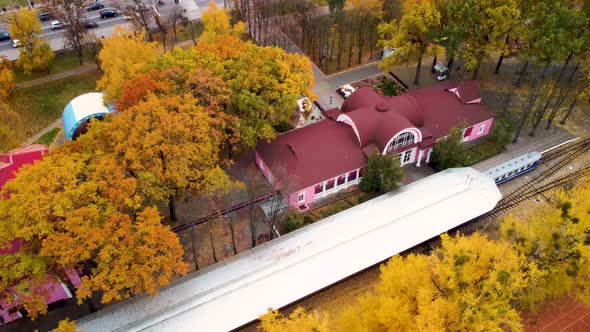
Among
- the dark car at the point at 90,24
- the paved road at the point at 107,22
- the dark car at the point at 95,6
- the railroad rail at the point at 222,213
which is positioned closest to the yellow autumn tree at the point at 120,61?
the railroad rail at the point at 222,213

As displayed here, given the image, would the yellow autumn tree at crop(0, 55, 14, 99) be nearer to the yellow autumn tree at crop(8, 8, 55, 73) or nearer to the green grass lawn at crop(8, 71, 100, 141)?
the green grass lawn at crop(8, 71, 100, 141)

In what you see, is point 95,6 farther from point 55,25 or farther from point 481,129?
point 481,129

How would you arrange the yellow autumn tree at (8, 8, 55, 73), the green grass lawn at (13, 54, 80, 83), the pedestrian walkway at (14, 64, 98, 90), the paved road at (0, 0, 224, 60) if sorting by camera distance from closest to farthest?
the yellow autumn tree at (8, 8, 55, 73), the pedestrian walkway at (14, 64, 98, 90), the green grass lawn at (13, 54, 80, 83), the paved road at (0, 0, 224, 60)

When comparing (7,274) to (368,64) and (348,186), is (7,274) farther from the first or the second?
(368,64)

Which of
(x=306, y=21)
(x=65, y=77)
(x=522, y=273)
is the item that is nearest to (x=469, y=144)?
(x=522, y=273)

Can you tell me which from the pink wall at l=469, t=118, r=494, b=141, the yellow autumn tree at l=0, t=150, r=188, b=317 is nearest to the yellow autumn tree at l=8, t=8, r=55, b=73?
the yellow autumn tree at l=0, t=150, r=188, b=317

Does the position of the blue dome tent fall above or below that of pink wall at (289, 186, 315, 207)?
above
